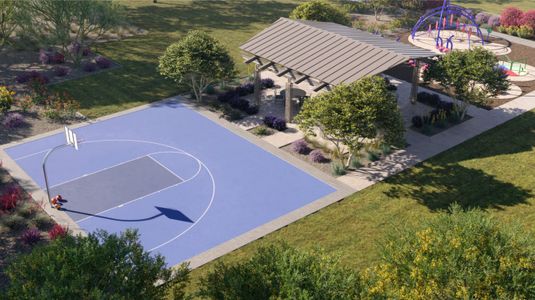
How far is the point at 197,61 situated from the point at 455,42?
31.2m

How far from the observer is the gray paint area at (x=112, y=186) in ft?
95.8

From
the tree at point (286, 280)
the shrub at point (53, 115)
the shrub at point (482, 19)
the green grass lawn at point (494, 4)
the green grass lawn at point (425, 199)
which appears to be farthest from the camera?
the green grass lawn at point (494, 4)

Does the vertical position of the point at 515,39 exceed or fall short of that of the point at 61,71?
it falls short

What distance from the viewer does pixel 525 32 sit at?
192 ft

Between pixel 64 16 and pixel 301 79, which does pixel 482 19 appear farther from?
pixel 64 16

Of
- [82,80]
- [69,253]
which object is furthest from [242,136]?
[69,253]

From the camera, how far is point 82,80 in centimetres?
4544

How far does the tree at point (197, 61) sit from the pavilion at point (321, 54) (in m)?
2.40

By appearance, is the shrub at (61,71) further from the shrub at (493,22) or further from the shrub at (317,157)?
the shrub at (493,22)

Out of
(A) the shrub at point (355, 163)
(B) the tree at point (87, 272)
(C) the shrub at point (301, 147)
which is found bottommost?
(A) the shrub at point (355, 163)

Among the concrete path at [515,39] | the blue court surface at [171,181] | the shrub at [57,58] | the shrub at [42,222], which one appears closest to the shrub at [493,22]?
the concrete path at [515,39]

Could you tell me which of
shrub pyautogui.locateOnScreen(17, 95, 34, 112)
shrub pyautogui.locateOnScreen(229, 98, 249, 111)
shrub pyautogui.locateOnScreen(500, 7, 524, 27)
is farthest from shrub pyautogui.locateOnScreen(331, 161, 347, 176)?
shrub pyautogui.locateOnScreen(500, 7, 524, 27)

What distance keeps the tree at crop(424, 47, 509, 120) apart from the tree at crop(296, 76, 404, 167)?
7.76m

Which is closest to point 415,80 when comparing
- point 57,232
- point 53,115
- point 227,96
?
point 227,96
